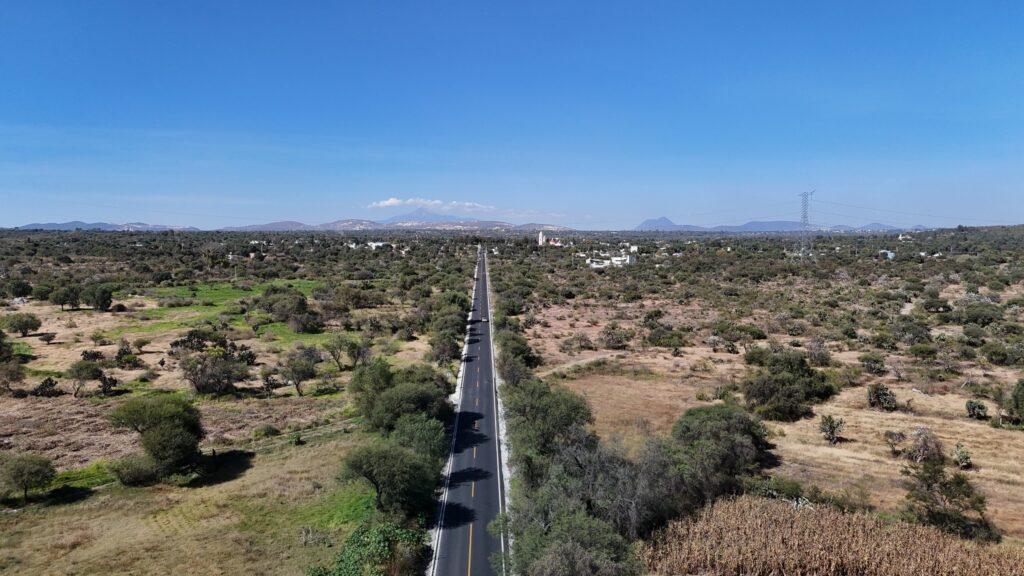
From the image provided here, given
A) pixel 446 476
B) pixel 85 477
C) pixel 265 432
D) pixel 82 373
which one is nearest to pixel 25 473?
pixel 85 477

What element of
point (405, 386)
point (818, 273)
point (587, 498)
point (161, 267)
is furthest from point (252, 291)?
point (818, 273)

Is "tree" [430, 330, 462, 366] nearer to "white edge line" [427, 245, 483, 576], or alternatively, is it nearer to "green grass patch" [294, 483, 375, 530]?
"white edge line" [427, 245, 483, 576]

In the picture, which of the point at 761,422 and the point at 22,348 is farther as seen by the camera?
the point at 22,348

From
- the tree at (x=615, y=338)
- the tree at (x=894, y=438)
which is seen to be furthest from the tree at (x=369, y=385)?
the tree at (x=894, y=438)

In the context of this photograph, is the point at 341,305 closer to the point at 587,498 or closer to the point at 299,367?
the point at 299,367

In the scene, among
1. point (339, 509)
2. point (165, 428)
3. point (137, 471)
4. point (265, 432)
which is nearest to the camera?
point (339, 509)

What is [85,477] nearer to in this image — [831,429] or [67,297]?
[831,429]

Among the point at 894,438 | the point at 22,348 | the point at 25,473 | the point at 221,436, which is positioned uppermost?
the point at 22,348

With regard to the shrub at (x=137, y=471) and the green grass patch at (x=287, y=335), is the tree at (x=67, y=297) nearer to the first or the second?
the green grass patch at (x=287, y=335)
